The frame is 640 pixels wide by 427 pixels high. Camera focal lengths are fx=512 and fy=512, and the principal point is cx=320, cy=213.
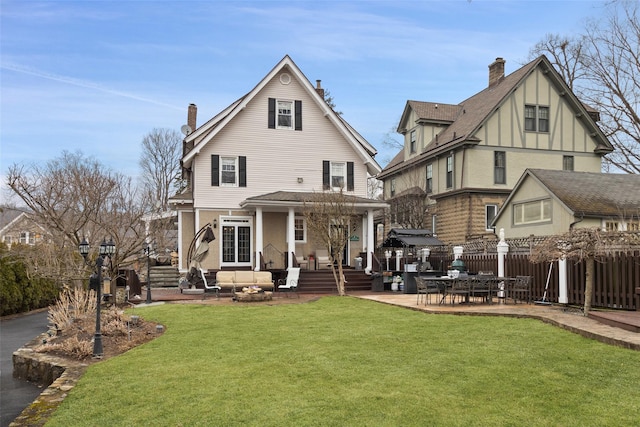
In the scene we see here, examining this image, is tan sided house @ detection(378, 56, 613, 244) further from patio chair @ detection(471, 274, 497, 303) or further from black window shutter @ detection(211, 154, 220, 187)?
black window shutter @ detection(211, 154, 220, 187)

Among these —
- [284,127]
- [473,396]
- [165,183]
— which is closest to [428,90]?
[284,127]

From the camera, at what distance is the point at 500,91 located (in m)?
28.7

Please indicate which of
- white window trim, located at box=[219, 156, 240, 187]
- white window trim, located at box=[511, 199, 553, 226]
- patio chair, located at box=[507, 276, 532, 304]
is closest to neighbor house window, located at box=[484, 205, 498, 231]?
white window trim, located at box=[511, 199, 553, 226]

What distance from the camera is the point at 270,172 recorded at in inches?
941

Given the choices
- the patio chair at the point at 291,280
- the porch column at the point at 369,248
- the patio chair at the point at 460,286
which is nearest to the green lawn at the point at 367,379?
the patio chair at the point at 460,286

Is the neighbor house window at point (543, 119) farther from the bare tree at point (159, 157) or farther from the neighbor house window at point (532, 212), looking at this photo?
the bare tree at point (159, 157)

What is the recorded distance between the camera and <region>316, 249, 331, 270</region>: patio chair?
2338 cm

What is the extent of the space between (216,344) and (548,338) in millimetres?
5837

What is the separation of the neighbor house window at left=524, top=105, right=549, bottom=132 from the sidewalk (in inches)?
693

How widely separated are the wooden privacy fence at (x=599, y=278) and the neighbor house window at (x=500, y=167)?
42.1ft

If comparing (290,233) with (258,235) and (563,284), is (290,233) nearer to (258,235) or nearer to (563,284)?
(258,235)

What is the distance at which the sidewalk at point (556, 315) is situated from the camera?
8.46m

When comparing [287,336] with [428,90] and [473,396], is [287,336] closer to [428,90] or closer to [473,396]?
[473,396]

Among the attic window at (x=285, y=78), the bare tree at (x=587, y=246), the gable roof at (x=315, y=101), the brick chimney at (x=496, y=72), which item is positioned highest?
the brick chimney at (x=496, y=72)
